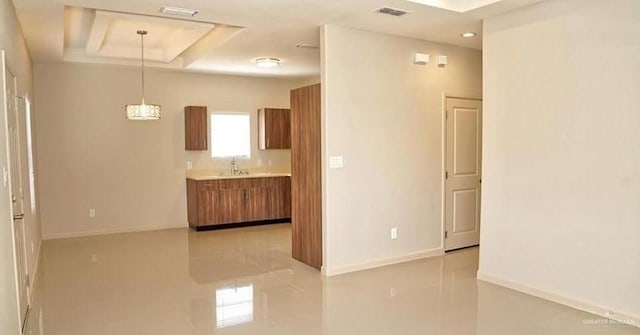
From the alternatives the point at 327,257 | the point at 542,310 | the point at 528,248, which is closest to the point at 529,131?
the point at 528,248

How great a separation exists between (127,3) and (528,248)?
4.16 meters

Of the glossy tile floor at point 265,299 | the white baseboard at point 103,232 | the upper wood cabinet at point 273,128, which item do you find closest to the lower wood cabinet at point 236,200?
the white baseboard at point 103,232

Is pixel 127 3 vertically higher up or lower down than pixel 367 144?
higher up

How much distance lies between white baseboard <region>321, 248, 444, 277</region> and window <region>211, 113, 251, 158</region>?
393 centimetres

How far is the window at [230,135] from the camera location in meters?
7.97

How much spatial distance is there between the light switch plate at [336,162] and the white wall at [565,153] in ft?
4.73

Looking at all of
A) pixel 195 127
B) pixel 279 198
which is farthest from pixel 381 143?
pixel 195 127

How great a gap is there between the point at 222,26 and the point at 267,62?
147 centimetres

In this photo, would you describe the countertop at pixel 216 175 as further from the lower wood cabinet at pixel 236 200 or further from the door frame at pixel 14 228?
the door frame at pixel 14 228

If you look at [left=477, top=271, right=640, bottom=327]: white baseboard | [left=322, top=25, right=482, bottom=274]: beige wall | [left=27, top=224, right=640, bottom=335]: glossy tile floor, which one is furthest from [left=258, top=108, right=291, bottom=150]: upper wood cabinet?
[left=477, top=271, right=640, bottom=327]: white baseboard

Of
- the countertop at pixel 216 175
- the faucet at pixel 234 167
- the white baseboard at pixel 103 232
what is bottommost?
the white baseboard at pixel 103 232

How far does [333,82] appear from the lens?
15.3ft

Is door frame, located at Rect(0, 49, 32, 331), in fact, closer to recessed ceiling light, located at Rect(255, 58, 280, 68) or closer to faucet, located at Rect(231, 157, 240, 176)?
recessed ceiling light, located at Rect(255, 58, 280, 68)

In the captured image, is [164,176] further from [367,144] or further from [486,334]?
[486,334]
